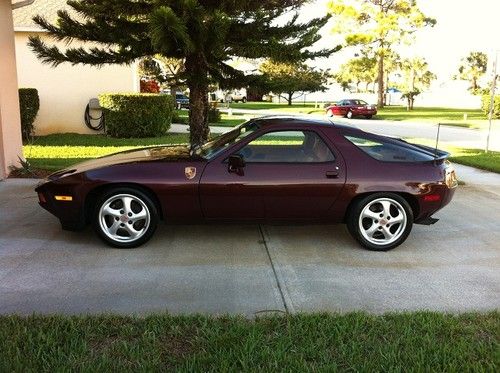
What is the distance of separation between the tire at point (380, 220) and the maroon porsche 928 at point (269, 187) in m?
0.01

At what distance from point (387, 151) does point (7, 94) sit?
6735 millimetres

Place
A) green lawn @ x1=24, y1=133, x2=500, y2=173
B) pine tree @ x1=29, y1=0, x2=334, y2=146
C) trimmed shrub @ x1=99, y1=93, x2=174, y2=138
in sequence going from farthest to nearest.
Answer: trimmed shrub @ x1=99, y1=93, x2=174, y2=138, green lawn @ x1=24, y1=133, x2=500, y2=173, pine tree @ x1=29, y1=0, x2=334, y2=146

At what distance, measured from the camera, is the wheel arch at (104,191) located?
5211mm

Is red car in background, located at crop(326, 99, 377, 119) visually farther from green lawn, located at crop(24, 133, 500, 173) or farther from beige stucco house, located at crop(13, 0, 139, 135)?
beige stucco house, located at crop(13, 0, 139, 135)

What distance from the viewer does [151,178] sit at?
204 inches

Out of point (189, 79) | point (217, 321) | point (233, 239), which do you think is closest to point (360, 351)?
point (217, 321)

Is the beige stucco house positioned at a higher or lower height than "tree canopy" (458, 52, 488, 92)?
lower

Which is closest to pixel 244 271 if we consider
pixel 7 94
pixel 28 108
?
pixel 7 94

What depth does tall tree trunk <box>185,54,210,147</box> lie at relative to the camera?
8677 mm

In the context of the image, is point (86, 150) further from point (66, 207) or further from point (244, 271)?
point (244, 271)

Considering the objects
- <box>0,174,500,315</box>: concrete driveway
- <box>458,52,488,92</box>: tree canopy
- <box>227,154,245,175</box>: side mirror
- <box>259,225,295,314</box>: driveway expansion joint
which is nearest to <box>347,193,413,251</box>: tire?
<box>0,174,500,315</box>: concrete driveway

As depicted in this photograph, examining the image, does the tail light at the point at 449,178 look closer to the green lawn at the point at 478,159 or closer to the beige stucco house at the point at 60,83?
the green lawn at the point at 478,159

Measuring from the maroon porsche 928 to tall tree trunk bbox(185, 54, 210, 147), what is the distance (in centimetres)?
350

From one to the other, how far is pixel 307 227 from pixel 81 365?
3.72 meters
